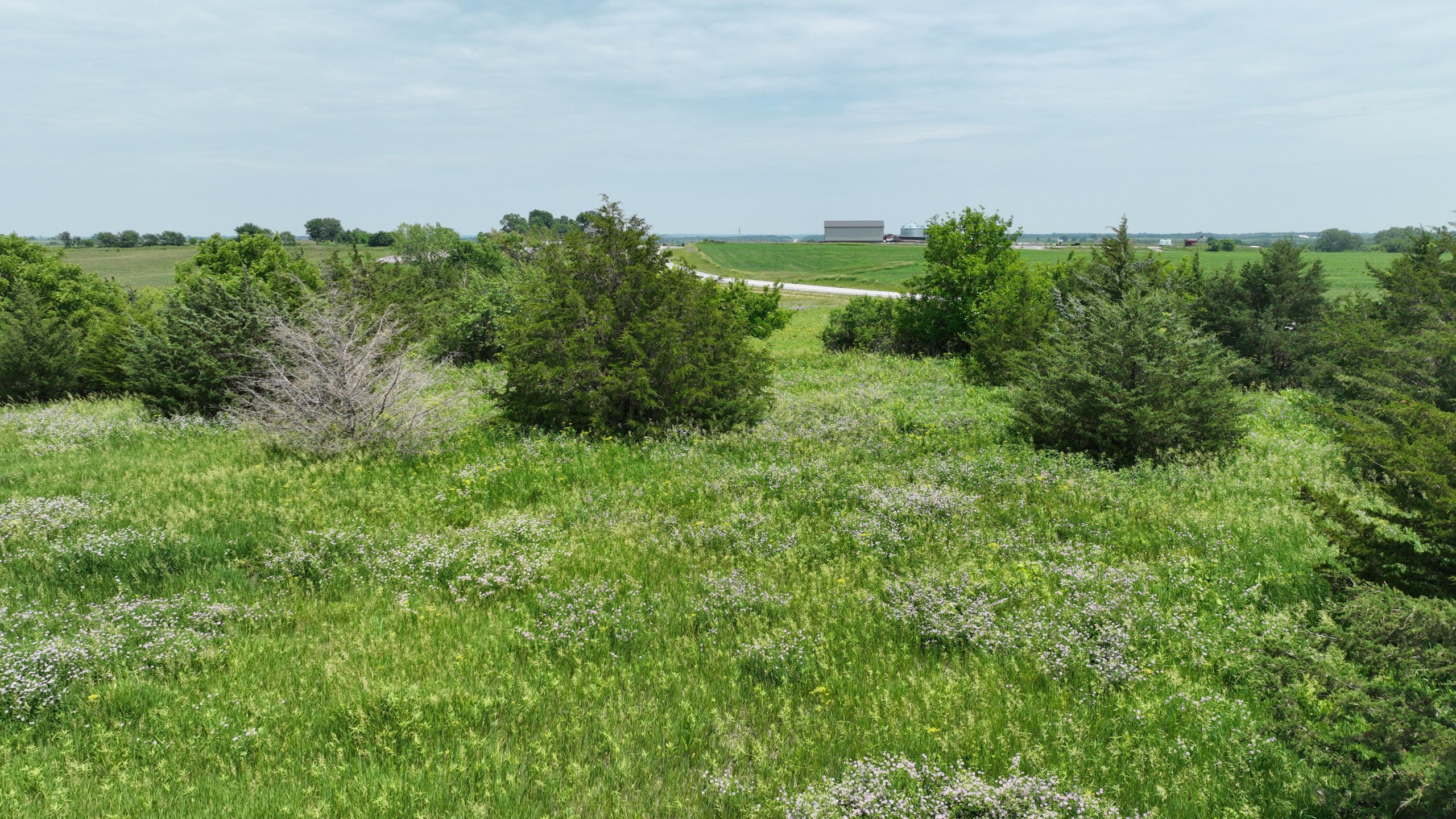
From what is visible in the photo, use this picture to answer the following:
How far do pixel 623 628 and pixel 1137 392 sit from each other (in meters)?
9.86

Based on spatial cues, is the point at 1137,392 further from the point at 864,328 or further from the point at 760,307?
A: the point at 760,307

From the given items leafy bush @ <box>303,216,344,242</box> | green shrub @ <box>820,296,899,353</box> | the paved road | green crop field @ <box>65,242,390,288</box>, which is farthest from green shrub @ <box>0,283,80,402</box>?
leafy bush @ <box>303,216,344,242</box>

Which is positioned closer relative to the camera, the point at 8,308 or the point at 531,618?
the point at 531,618

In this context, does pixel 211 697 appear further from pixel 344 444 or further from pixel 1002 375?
pixel 1002 375

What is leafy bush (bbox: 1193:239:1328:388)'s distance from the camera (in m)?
24.5

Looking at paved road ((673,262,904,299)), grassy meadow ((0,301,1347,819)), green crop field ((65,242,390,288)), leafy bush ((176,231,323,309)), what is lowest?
grassy meadow ((0,301,1347,819))

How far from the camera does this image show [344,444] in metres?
11.8

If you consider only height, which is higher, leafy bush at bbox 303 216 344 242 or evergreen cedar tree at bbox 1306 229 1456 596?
leafy bush at bbox 303 216 344 242

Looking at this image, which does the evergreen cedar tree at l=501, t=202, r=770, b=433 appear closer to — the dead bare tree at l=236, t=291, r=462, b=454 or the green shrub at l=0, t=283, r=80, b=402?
the dead bare tree at l=236, t=291, r=462, b=454

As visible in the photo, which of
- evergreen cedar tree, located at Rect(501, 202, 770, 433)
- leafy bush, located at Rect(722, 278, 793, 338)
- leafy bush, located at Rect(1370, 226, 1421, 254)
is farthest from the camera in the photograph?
leafy bush, located at Rect(1370, 226, 1421, 254)

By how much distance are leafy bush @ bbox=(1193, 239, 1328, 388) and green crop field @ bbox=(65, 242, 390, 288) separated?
244ft

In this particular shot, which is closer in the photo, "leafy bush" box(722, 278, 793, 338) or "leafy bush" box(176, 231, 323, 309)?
"leafy bush" box(176, 231, 323, 309)

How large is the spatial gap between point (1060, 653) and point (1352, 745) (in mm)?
2062

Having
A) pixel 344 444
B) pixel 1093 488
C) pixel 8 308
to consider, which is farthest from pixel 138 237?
pixel 1093 488
